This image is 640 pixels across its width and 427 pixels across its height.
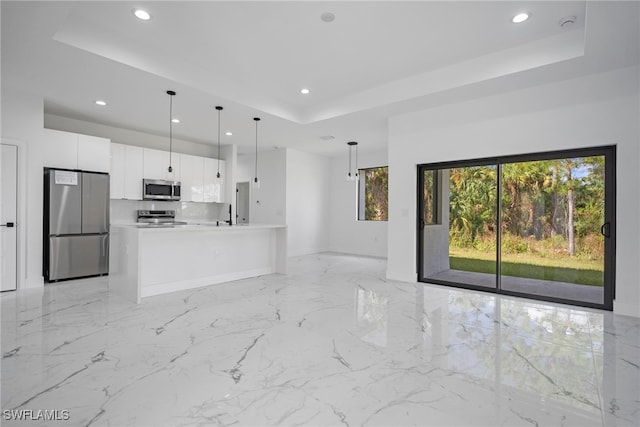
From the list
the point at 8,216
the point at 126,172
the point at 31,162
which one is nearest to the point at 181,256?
the point at 8,216

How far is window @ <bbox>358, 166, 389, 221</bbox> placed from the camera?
Answer: 832 cm

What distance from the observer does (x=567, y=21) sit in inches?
122

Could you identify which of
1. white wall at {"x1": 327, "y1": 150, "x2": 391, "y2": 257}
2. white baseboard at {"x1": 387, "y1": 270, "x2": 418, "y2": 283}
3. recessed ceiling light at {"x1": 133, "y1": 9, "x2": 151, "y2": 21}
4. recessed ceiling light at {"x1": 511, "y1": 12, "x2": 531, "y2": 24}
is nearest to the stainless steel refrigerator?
recessed ceiling light at {"x1": 133, "y1": 9, "x2": 151, "y2": 21}

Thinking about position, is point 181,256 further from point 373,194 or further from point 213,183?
point 373,194

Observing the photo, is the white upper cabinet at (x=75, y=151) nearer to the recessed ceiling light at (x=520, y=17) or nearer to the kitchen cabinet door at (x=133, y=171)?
the kitchen cabinet door at (x=133, y=171)

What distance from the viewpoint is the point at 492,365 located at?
234cm

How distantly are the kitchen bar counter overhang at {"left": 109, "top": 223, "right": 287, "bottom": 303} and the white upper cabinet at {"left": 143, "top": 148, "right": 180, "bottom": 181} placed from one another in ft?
7.19

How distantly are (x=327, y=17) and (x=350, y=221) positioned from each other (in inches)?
242

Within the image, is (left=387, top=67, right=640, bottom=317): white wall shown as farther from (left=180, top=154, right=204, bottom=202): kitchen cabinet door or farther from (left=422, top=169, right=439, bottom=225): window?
(left=180, top=154, right=204, bottom=202): kitchen cabinet door

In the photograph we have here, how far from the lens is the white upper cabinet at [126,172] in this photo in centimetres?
592

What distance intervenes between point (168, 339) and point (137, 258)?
1.49m

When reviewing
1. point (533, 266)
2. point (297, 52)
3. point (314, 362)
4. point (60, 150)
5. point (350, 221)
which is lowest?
point (314, 362)

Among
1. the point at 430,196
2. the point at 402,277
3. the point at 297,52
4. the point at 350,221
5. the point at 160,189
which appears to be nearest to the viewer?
the point at 297,52

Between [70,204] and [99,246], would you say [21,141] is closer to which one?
[70,204]
